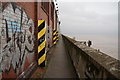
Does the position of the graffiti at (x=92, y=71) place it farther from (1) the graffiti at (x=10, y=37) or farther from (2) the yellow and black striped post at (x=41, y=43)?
(2) the yellow and black striped post at (x=41, y=43)

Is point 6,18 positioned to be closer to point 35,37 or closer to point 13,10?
Result: point 13,10

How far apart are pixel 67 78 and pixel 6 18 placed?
2.79 metres

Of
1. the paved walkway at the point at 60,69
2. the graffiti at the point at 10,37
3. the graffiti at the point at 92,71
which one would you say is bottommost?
the paved walkway at the point at 60,69

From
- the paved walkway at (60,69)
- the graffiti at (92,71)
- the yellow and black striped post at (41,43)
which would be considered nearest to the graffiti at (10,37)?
the paved walkway at (60,69)

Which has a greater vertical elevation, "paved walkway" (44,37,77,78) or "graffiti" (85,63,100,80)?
"graffiti" (85,63,100,80)

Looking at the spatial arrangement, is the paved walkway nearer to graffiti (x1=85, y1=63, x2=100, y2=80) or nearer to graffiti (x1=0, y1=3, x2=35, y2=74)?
graffiti (x1=0, y1=3, x2=35, y2=74)

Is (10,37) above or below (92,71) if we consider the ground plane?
above

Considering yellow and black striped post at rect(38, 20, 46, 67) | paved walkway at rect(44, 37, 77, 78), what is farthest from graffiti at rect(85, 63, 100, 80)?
yellow and black striped post at rect(38, 20, 46, 67)

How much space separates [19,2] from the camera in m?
3.43

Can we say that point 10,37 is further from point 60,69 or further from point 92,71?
point 60,69

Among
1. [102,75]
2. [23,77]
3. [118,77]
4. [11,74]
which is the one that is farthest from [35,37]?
[118,77]

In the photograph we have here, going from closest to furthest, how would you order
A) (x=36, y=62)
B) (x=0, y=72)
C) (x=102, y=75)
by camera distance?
(x=102, y=75), (x=0, y=72), (x=36, y=62)

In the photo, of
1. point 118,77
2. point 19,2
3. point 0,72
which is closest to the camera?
point 118,77

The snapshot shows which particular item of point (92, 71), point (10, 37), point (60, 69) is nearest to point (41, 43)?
point (60, 69)
